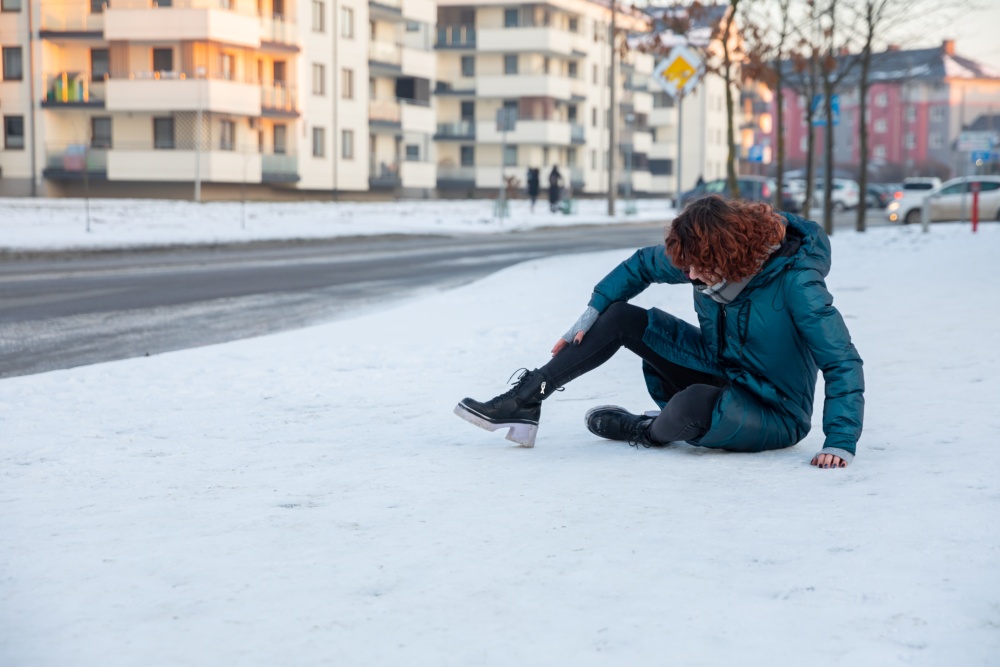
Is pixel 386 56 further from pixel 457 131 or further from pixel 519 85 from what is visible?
pixel 519 85

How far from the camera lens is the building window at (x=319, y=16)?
54.8 m

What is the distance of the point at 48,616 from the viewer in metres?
2.82

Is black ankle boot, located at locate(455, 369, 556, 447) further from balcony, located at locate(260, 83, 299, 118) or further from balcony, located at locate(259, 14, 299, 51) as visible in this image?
balcony, located at locate(259, 14, 299, 51)

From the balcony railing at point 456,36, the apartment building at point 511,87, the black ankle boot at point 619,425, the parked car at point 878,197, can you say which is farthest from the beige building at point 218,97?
the black ankle boot at point 619,425

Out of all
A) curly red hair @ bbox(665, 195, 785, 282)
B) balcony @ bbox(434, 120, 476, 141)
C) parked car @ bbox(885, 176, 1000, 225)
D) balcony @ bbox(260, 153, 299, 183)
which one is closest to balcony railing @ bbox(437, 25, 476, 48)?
balcony @ bbox(434, 120, 476, 141)

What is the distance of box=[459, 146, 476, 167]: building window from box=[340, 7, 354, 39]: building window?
18114 mm

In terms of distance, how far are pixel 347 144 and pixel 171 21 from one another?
38.1ft

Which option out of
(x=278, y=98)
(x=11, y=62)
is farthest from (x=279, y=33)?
(x=11, y=62)

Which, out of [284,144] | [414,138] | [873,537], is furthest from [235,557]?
[414,138]

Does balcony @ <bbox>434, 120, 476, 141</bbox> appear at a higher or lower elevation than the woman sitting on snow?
higher

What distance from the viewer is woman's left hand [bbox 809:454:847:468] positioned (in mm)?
4285

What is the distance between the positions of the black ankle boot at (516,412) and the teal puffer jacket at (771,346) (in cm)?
39

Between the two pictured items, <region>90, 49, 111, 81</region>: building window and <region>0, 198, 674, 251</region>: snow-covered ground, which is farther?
<region>90, 49, 111, 81</region>: building window

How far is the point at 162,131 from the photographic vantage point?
163 ft
